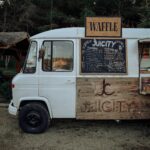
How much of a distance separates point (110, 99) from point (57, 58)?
1612 mm

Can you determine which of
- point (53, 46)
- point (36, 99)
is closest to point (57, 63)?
point (53, 46)

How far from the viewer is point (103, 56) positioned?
7.40 metres

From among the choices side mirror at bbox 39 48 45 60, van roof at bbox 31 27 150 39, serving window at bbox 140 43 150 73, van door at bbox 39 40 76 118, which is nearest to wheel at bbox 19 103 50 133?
van door at bbox 39 40 76 118

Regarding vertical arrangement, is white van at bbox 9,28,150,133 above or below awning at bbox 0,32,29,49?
below

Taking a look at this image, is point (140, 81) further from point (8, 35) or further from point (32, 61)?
point (8, 35)

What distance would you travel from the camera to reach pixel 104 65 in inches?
292

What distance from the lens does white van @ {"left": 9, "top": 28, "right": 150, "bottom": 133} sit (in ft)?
24.2

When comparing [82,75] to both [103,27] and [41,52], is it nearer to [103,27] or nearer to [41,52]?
[41,52]

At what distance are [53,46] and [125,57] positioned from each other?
1.74m

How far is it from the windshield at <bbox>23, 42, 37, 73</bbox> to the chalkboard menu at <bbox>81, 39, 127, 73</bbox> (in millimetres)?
1153

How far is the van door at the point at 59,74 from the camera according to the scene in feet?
24.2

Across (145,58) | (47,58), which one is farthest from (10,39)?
(145,58)

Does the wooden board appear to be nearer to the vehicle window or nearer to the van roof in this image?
the vehicle window

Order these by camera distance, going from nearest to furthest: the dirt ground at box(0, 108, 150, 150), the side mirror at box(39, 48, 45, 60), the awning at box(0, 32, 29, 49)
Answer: the dirt ground at box(0, 108, 150, 150), the side mirror at box(39, 48, 45, 60), the awning at box(0, 32, 29, 49)
